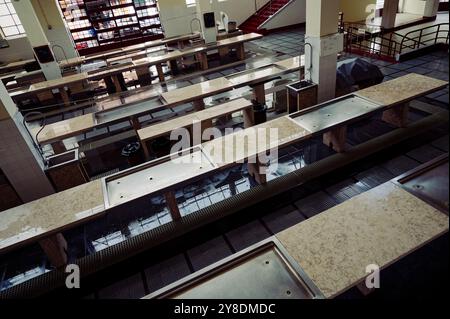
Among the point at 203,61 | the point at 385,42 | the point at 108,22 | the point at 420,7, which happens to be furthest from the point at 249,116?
the point at 420,7

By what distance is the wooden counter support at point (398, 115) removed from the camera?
17.4 ft

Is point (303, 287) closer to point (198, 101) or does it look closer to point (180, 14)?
point (198, 101)

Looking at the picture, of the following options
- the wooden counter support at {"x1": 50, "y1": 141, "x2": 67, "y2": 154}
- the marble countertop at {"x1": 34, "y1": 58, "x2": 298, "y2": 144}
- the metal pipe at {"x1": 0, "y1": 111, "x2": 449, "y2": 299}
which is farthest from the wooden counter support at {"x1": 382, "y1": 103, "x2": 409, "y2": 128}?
the wooden counter support at {"x1": 50, "y1": 141, "x2": 67, "y2": 154}

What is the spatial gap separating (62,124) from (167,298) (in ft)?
15.8

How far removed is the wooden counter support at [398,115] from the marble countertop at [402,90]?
0.27 m

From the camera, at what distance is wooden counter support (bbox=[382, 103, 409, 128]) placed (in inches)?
209

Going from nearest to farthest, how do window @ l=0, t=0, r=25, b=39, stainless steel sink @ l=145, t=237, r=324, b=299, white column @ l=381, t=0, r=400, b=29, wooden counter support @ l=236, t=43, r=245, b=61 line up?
stainless steel sink @ l=145, t=237, r=324, b=299, wooden counter support @ l=236, t=43, r=245, b=61, white column @ l=381, t=0, r=400, b=29, window @ l=0, t=0, r=25, b=39

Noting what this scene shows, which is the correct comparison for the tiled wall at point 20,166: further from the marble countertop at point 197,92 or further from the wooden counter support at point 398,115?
the wooden counter support at point 398,115

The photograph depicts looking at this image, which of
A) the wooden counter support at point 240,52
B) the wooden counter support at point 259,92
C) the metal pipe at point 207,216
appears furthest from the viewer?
the wooden counter support at point 240,52

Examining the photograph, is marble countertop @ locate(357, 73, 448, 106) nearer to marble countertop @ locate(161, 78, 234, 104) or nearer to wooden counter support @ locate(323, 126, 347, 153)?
wooden counter support @ locate(323, 126, 347, 153)

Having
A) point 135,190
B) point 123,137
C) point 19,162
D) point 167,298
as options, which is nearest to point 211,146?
point 135,190

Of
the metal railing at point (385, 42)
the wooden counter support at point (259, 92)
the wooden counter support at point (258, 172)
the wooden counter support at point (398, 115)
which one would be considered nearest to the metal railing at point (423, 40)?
the metal railing at point (385, 42)

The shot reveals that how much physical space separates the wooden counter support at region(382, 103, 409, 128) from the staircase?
10.2 metres

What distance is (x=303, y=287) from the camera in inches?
91.3
